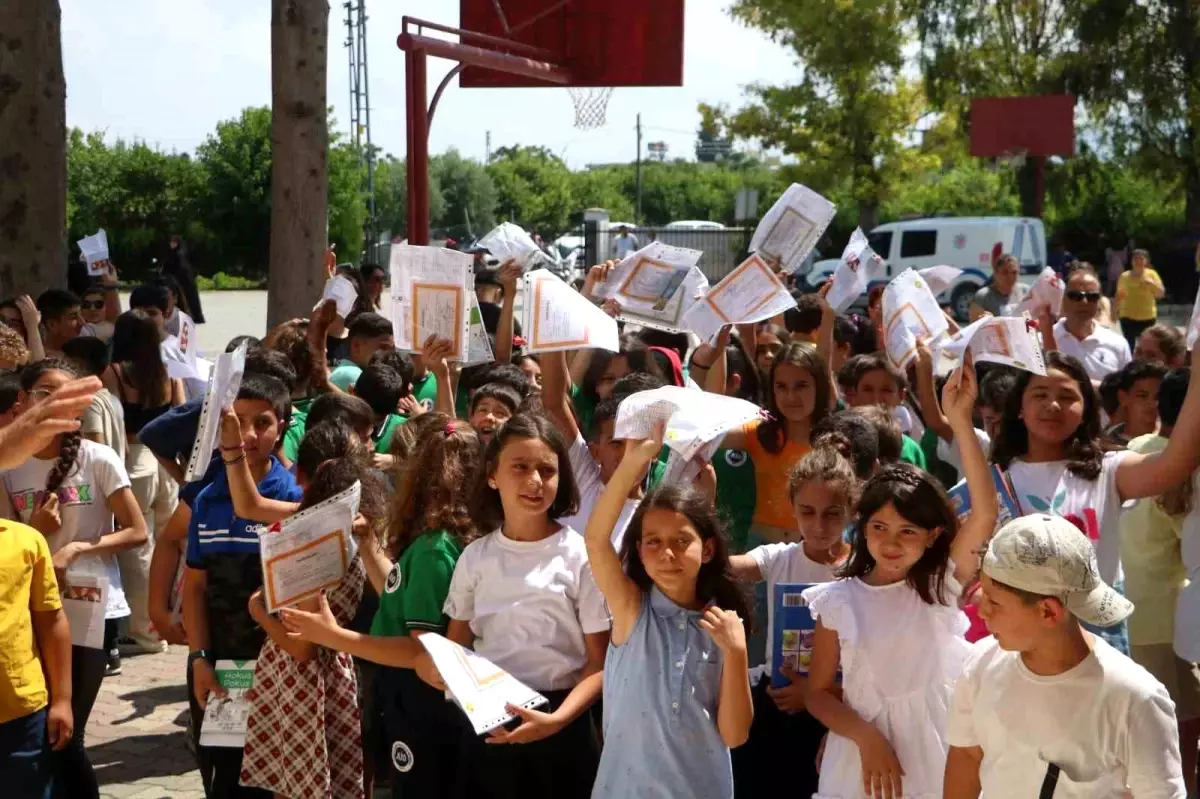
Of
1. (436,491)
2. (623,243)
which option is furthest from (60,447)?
(623,243)

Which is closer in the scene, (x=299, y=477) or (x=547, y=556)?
(x=547, y=556)

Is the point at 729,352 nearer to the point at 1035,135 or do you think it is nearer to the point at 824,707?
the point at 824,707

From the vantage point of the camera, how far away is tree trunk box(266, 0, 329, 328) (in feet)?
33.6

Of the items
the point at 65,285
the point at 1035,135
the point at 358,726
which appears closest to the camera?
the point at 358,726

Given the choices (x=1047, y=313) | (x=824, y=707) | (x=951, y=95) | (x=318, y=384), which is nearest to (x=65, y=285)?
(x=318, y=384)

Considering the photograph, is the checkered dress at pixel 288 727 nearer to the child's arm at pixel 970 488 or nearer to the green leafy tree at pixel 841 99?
the child's arm at pixel 970 488

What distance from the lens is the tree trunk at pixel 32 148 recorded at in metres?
10.5

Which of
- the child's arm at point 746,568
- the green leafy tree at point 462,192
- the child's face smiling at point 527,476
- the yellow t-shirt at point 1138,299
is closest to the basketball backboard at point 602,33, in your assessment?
the yellow t-shirt at point 1138,299

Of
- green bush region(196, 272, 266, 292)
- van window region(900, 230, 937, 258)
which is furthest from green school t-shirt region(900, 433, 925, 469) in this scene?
green bush region(196, 272, 266, 292)

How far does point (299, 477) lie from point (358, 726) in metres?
0.82

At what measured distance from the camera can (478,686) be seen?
3410 millimetres

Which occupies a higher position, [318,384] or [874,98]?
[874,98]

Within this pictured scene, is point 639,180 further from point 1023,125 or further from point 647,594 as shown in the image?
point 647,594

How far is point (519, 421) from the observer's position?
151 inches
